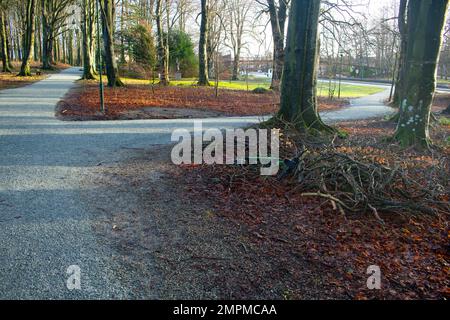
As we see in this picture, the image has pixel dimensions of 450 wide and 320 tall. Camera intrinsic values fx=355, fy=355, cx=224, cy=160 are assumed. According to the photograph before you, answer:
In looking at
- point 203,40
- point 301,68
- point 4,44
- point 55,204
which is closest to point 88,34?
point 4,44

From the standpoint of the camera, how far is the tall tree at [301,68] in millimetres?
7707

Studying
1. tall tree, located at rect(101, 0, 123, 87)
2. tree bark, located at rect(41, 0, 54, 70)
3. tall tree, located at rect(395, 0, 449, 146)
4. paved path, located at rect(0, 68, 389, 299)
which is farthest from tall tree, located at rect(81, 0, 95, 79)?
tall tree, located at rect(395, 0, 449, 146)

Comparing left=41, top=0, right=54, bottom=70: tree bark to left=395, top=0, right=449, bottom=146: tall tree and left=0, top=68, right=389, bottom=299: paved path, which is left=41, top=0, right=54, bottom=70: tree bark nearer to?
left=0, top=68, right=389, bottom=299: paved path

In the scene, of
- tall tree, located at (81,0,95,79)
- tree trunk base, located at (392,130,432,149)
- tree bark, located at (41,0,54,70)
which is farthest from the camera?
tree bark, located at (41,0,54,70)

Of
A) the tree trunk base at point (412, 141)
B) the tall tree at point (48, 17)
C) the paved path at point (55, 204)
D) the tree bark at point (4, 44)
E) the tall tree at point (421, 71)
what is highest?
the tall tree at point (48, 17)

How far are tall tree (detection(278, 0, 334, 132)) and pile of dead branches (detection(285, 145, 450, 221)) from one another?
2.44 metres

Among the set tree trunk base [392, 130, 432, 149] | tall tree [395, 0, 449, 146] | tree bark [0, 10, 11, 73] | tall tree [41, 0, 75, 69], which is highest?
tall tree [41, 0, 75, 69]

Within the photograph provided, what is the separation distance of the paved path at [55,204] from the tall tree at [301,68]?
303 cm

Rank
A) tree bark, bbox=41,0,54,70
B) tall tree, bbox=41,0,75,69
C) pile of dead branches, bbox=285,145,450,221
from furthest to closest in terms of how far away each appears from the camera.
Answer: tall tree, bbox=41,0,75,69 < tree bark, bbox=41,0,54,70 < pile of dead branches, bbox=285,145,450,221

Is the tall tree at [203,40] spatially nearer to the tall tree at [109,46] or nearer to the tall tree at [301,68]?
the tall tree at [109,46]

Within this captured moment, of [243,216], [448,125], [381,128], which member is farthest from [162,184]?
[448,125]

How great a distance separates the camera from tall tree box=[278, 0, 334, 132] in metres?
7.71

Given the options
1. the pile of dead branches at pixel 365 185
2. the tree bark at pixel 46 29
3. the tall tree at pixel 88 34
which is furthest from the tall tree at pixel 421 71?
the tree bark at pixel 46 29
